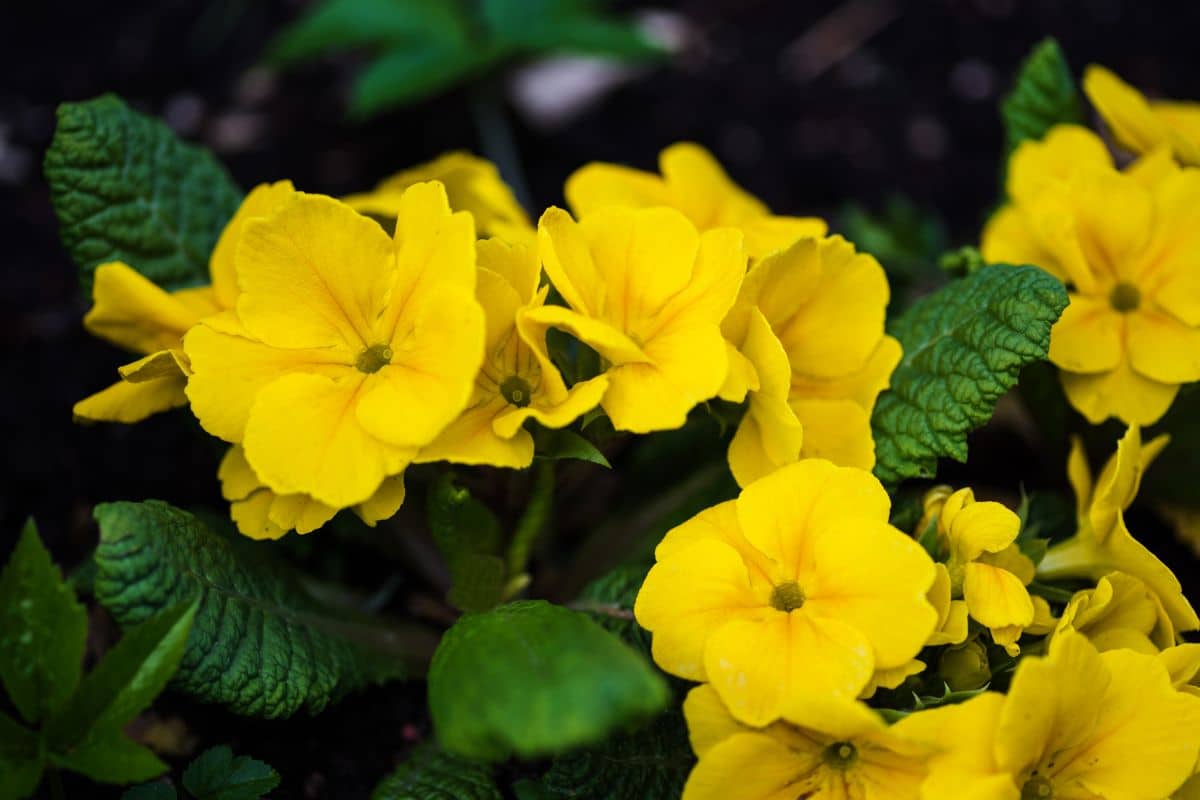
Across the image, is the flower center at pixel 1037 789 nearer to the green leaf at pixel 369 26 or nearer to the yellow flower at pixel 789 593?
the yellow flower at pixel 789 593

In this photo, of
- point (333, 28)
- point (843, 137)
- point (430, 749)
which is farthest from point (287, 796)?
point (843, 137)

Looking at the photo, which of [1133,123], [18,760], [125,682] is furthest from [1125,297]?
[18,760]

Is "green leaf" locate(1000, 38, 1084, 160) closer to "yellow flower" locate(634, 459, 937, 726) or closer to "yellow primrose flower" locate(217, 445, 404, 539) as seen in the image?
"yellow flower" locate(634, 459, 937, 726)

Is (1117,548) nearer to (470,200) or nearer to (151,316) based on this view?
(470,200)

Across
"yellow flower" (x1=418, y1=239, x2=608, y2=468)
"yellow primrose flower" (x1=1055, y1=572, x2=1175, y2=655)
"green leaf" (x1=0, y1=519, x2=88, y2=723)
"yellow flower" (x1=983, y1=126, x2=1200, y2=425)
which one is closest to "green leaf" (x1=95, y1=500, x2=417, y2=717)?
"green leaf" (x1=0, y1=519, x2=88, y2=723)

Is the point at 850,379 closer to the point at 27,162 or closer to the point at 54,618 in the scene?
the point at 54,618
